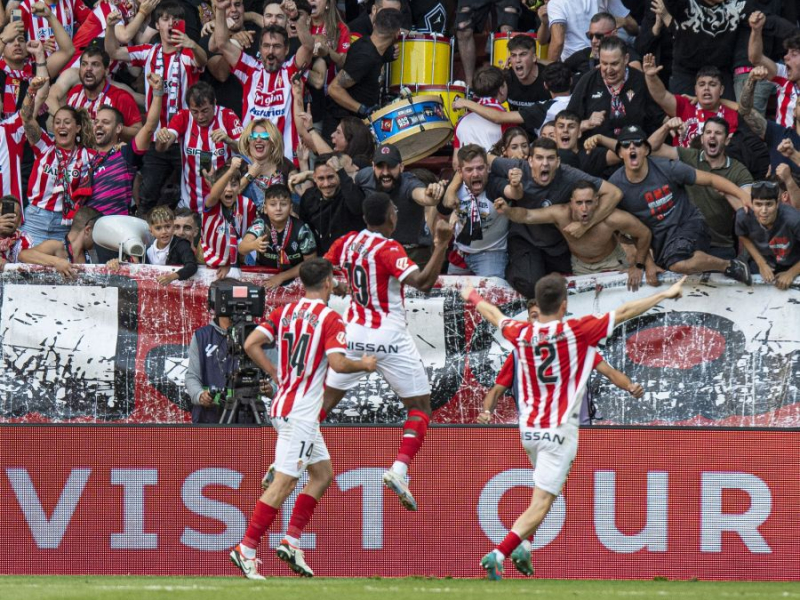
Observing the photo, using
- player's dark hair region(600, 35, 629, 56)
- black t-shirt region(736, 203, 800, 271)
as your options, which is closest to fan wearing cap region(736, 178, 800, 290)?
black t-shirt region(736, 203, 800, 271)

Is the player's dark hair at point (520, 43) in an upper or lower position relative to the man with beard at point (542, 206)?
upper

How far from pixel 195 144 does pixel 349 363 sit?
5372mm

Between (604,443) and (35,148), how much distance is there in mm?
7071

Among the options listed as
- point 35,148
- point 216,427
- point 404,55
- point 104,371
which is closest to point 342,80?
point 404,55

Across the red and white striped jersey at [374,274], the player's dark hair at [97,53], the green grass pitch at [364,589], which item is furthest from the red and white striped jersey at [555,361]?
the player's dark hair at [97,53]

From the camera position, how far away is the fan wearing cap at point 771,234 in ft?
36.4

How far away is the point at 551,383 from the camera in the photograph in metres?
8.98

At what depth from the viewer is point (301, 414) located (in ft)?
30.4

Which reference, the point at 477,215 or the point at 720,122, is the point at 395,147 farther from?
the point at 720,122

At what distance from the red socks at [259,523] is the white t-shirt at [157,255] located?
3.72 meters

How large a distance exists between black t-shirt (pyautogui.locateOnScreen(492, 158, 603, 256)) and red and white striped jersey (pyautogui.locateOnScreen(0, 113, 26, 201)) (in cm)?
532

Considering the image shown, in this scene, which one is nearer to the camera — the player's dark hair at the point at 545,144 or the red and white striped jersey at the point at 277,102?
the player's dark hair at the point at 545,144

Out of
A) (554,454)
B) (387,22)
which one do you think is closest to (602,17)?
(387,22)

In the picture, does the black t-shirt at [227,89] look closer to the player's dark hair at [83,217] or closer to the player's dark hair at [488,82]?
the player's dark hair at [83,217]
